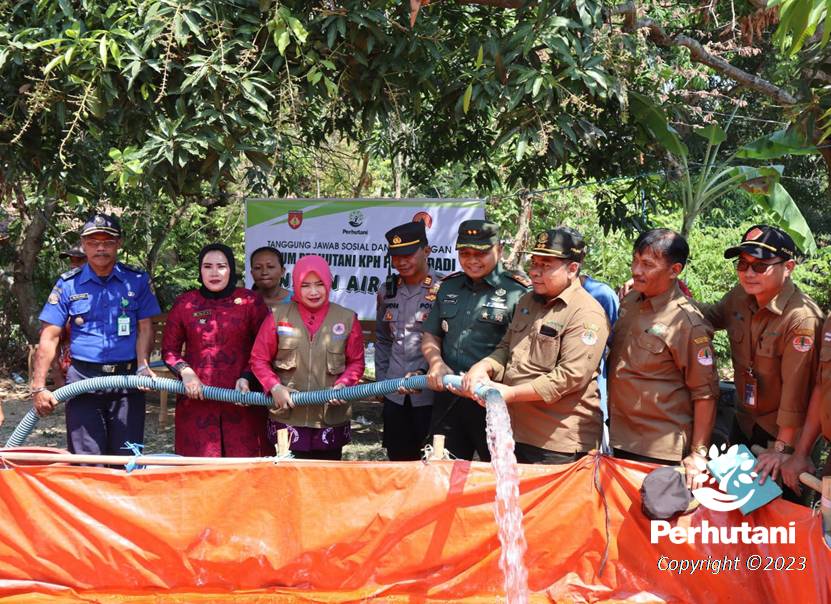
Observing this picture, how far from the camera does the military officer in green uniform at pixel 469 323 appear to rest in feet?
14.6

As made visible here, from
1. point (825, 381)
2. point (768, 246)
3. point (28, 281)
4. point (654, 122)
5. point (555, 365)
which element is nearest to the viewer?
point (825, 381)

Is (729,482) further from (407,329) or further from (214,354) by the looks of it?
(214,354)

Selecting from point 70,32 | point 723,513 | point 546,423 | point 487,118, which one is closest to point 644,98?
point 487,118

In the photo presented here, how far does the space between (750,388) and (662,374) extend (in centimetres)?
44

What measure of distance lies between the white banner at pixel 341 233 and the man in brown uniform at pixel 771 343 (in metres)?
3.32

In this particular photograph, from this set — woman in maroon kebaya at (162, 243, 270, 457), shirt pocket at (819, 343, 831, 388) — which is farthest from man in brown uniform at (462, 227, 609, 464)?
woman in maroon kebaya at (162, 243, 270, 457)

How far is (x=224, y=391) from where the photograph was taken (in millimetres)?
4508

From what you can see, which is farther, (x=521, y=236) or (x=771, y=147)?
(x=521, y=236)

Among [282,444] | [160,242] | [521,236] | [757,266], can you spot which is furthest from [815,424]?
[160,242]

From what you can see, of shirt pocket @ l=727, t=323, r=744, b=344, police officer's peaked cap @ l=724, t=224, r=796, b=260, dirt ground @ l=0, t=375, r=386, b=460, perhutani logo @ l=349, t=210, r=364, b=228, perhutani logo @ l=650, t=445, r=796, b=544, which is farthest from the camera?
dirt ground @ l=0, t=375, r=386, b=460

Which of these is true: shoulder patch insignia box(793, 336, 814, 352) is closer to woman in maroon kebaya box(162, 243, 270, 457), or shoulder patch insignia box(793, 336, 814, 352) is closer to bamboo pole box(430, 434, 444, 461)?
bamboo pole box(430, 434, 444, 461)

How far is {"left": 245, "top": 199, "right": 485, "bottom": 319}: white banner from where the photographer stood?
7113 mm

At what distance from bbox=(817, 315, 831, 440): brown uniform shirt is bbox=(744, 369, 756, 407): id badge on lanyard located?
0.39 metres

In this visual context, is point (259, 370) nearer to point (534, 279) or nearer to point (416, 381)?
point (416, 381)
